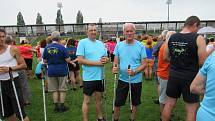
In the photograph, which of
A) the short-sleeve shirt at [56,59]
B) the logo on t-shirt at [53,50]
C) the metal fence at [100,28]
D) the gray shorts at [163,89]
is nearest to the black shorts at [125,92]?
the gray shorts at [163,89]

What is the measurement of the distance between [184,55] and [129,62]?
104cm

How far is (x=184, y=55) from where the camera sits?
4703 millimetres

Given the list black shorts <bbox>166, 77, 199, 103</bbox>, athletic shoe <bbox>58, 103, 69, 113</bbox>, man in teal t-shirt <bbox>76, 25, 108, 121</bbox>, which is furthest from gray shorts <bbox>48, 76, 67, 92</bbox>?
black shorts <bbox>166, 77, 199, 103</bbox>

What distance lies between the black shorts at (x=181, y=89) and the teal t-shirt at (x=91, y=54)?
1.27 meters

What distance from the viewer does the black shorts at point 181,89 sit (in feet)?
15.7

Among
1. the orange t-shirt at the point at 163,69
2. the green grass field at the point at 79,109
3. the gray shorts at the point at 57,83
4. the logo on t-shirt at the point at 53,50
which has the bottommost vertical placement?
the green grass field at the point at 79,109

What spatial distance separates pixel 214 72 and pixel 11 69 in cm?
302

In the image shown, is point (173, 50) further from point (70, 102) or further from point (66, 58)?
point (70, 102)

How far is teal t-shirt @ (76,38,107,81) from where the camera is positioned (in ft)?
17.8

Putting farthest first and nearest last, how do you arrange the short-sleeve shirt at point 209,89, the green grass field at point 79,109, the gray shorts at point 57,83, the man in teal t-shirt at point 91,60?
the gray shorts at point 57,83 → the green grass field at point 79,109 → the man in teal t-shirt at point 91,60 → the short-sleeve shirt at point 209,89

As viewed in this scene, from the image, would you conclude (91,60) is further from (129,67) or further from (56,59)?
(56,59)

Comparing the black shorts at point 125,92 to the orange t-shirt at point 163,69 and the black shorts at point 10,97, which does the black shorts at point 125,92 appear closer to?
the orange t-shirt at point 163,69

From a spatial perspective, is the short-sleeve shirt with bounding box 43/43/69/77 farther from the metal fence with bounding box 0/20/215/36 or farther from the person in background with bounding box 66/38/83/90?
the metal fence with bounding box 0/20/215/36

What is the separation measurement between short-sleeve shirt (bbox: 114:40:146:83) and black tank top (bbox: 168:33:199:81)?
23.9 inches
